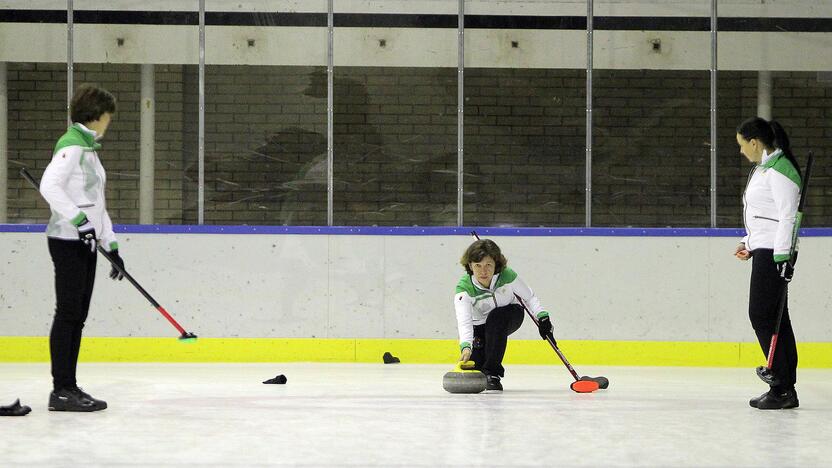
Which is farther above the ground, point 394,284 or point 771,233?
point 771,233

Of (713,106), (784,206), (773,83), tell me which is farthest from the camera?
(773,83)

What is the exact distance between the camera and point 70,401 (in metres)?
4.38

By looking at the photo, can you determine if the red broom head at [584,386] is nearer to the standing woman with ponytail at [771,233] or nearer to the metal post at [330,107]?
the standing woman with ponytail at [771,233]

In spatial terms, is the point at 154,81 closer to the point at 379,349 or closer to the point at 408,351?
the point at 379,349

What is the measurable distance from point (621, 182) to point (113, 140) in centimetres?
310

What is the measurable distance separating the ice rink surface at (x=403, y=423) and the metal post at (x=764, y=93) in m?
2.25

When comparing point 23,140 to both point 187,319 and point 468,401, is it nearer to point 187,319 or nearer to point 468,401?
point 187,319

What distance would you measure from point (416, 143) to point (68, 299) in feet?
12.5

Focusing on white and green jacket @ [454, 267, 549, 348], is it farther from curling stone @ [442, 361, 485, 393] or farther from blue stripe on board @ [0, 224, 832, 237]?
blue stripe on board @ [0, 224, 832, 237]

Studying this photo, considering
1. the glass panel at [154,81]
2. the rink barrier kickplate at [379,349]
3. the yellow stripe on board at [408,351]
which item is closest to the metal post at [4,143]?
the rink barrier kickplate at [379,349]

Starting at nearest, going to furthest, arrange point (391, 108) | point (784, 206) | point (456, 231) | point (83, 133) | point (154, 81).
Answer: point (83, 133), point (784, 206), point (456, 231), point (154, 81), point (391, 108)

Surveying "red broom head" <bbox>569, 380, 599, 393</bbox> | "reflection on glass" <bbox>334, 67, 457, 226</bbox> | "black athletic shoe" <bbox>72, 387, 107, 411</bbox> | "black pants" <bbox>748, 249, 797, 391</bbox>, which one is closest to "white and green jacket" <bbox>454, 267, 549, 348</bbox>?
"red broom head" <bbox>569, 380, 599, 393</bbox>

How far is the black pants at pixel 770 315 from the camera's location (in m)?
4.60

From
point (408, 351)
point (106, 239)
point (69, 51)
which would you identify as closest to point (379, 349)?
point (408, 351)
